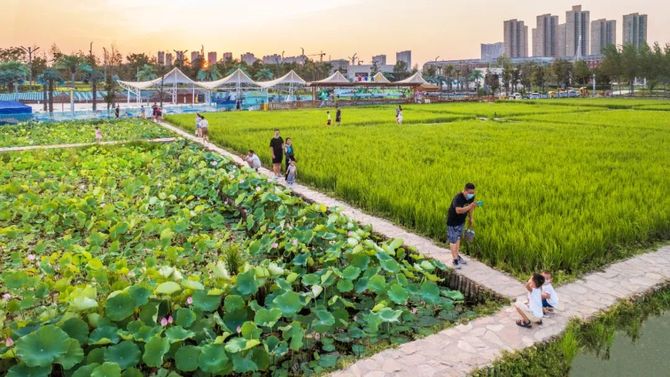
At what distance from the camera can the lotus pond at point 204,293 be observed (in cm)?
360

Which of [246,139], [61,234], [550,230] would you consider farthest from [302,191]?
[246,139]

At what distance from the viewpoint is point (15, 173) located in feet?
39.8

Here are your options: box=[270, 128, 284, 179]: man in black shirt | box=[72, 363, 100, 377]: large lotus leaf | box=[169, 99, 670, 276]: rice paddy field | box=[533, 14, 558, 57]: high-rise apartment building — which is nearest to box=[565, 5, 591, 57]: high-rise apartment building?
box=[533, 14, 558, 57]: high-rise apartment building

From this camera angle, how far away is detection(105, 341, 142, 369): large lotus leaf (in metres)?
3.52

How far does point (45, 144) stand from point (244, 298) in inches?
632

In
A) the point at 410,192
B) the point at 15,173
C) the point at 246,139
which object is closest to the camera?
the point at 410,192

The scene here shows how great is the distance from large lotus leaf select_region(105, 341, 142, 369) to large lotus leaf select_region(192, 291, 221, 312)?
1.96 feet

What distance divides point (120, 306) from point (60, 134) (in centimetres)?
1912

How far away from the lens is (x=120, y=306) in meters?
3.91

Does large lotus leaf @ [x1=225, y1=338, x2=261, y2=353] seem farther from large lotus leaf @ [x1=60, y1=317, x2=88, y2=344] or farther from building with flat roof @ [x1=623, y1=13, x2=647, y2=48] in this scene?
building with flat roof @ [x1=623, y1=13, x2=647, y2=48]

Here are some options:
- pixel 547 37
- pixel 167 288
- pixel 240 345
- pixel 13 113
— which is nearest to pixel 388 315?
pixel 240 345

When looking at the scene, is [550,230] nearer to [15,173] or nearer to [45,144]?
[15,173]

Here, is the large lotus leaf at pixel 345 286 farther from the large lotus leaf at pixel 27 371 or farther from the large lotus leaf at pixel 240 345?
the large lotus leaf at pixel 27 371

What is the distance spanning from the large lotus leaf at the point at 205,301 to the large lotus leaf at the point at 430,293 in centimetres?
174
